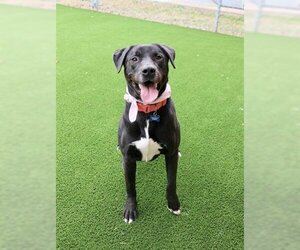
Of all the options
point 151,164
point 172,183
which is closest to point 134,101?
point 172,183

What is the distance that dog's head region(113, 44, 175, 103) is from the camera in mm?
1975

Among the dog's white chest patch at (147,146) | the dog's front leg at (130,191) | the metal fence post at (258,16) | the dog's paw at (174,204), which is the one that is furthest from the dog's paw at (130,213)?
the metal fence post at (258,16)

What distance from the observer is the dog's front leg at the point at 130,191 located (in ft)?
7.47

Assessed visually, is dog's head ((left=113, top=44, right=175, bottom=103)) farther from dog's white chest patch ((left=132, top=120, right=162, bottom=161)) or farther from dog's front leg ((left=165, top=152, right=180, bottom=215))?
dog's front leg ((left=165, top=152, right=180, bottom=215))

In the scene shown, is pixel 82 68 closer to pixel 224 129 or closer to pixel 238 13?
pixel 224 129

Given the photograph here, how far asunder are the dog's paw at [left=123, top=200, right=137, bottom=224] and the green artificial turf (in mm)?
41

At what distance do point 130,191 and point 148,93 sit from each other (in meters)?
0.71

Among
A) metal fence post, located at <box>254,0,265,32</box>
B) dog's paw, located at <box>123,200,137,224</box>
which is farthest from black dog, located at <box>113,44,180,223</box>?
metal fence post, located at <box>254,0,265,32</box>

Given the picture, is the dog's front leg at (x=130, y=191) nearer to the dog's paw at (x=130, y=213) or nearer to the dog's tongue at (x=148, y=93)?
the dog's paw at (x=130, y=213)

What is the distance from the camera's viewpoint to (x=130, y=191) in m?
2.35

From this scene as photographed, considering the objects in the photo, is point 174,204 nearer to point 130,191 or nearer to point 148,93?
point 130,191

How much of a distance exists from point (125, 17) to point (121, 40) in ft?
6.56

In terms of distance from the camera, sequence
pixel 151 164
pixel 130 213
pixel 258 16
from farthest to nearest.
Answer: pixel 258 16 → pixel 151 164 → pixel 130 213

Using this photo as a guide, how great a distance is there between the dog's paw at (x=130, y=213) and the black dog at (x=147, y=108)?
0.28 m
